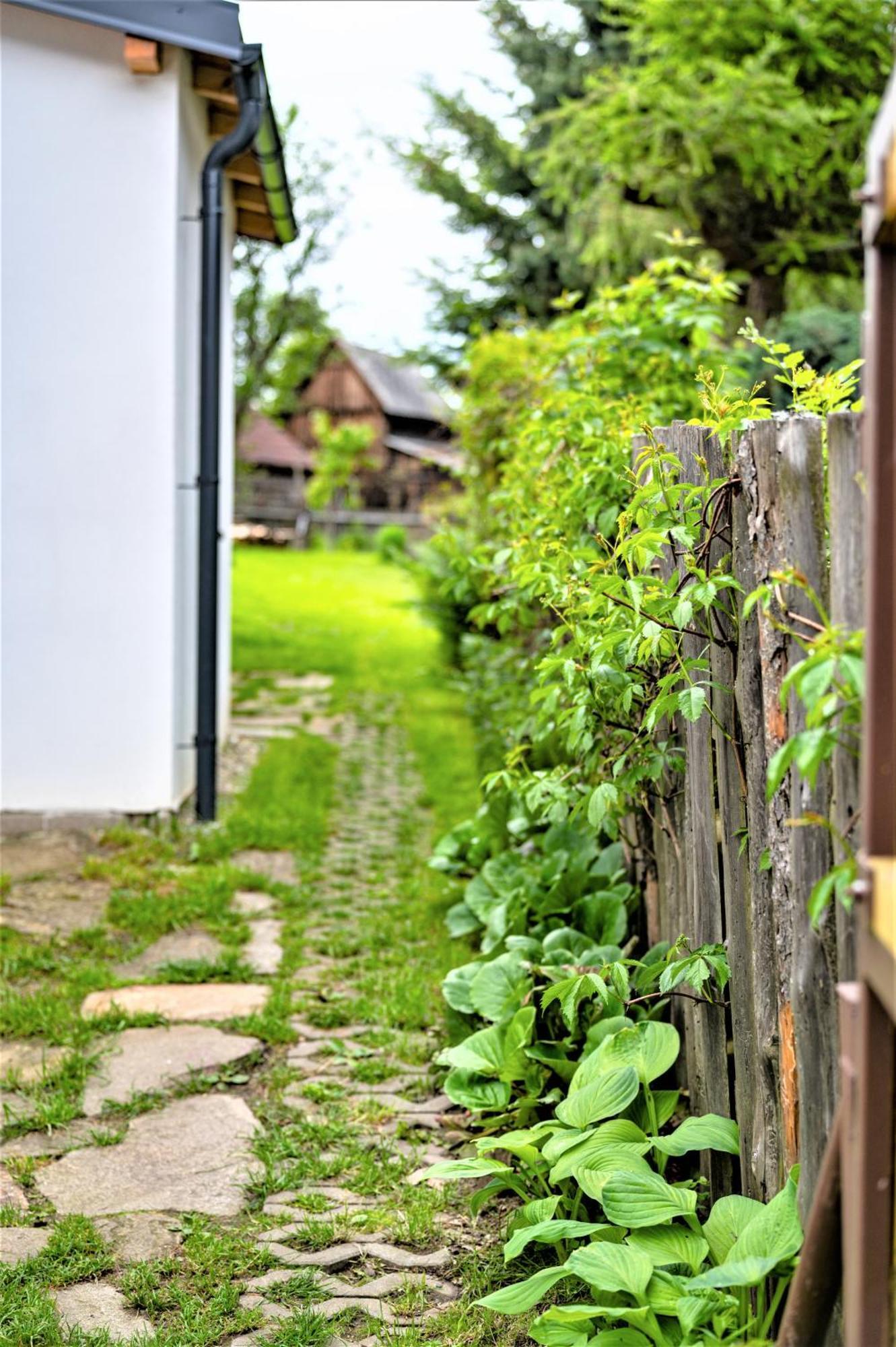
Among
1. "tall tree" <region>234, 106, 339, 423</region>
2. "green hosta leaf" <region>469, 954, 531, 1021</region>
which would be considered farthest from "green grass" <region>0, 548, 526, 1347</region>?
"tall tree" <region>234, 106, 339, 423</region>

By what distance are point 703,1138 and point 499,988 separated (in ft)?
2.84

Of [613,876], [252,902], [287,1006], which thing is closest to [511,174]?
[252,902]

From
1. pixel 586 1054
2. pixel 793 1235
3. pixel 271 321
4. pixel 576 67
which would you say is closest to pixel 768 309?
pixel 576 67

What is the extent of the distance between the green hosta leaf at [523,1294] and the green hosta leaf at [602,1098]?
1.01 ft

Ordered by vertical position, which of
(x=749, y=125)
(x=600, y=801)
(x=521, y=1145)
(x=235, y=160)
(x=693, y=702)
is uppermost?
(x=749, y=125)

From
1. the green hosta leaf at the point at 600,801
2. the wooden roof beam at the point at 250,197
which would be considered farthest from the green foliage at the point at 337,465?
the green hosta leaf at the point at 600,801

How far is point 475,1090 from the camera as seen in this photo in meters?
2.78

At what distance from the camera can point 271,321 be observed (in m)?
24.0

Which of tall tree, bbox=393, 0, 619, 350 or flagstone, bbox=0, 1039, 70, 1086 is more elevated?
tall tree, bbox=393, 0, 619, 350

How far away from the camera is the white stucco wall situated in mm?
5082

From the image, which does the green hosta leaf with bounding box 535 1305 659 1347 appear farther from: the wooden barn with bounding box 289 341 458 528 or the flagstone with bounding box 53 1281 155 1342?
the wooden barn with bounding box 289 341 458 528

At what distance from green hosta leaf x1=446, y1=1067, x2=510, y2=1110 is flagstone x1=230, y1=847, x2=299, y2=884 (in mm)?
2136

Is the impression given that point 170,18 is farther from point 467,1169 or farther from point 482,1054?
point 467,1169

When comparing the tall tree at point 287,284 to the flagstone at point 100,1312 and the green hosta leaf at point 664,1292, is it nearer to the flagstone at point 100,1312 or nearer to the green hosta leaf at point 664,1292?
the flagstone at point 100,1312
